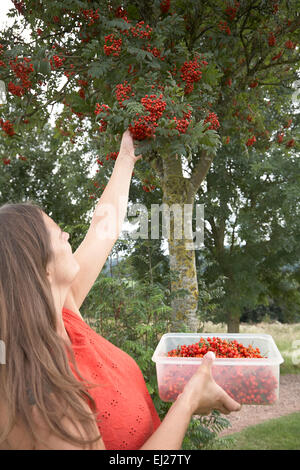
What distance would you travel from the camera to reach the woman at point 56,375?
913 mm

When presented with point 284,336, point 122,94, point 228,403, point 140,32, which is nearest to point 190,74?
point 140,32

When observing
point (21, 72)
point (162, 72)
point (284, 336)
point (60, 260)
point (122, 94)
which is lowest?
point (284, 336)

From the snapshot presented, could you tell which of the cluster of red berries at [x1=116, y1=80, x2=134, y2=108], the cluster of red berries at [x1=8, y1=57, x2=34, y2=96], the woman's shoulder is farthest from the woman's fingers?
the cluster of red berries at [x1=8, y1=57, x2=34, y2=96]

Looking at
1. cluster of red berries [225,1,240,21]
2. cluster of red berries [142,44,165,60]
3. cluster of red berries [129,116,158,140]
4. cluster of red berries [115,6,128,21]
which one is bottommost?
cluster of red berries [129,116,158,140]

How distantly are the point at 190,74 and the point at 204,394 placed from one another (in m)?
2.30

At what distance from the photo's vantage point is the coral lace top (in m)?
1.14

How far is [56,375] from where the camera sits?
0.96m

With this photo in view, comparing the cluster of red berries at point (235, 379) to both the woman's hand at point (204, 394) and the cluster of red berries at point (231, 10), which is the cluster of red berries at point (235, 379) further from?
the cluster of red berries at point (231, 10)

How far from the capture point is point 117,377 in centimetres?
125

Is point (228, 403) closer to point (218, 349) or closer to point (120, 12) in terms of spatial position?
point (218, 349)

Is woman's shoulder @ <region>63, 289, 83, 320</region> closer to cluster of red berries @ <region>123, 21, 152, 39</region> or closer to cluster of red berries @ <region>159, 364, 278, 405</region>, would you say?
cluster of red berries @ <region>159, 364, 278, 405</region>

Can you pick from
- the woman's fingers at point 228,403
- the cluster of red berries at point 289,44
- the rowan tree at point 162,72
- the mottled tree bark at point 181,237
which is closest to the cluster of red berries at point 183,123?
the rowan tree at point 162,72
